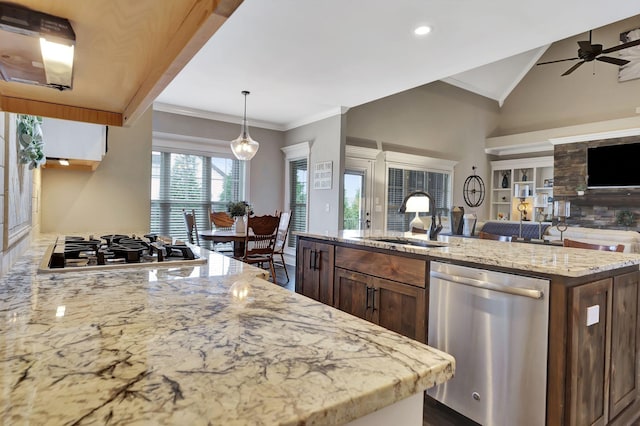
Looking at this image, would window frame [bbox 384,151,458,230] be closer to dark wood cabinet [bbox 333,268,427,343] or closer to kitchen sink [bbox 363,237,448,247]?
kitchen sink [bbox 363,237,448,247]

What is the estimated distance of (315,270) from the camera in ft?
9.55

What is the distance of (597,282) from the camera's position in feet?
5.23

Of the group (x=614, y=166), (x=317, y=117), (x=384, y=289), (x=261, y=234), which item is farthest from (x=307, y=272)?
(x=614, y=166)

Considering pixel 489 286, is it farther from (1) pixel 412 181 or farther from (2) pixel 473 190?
(2) pixel 473 190

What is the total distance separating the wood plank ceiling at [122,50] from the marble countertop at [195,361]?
0.55m

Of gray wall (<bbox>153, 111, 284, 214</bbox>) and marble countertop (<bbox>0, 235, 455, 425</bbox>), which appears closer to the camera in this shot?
marble countertop (<bbox>0, 235, 455, 425</bbox>)

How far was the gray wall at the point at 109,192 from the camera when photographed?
2.49 meters

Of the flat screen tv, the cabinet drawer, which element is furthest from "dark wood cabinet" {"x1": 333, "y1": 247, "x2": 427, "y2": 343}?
the flat screen tv

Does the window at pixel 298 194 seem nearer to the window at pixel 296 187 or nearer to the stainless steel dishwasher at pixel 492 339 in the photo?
the window at pixel 296 187

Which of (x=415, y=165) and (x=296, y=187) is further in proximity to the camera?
(x=415, y=165)

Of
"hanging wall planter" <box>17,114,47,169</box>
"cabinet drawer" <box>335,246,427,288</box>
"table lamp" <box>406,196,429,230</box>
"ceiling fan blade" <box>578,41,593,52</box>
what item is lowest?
"cabinet drawer" <box>335,246,427,288</box>

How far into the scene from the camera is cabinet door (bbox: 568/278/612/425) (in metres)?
1.47

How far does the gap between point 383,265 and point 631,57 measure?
8.08 m

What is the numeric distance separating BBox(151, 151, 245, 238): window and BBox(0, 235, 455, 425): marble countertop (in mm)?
4976
